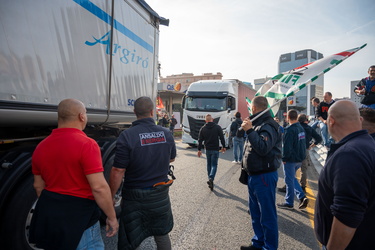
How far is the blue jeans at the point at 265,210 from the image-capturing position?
8.89 feet

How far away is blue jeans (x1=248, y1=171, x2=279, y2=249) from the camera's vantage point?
2711 millimetres

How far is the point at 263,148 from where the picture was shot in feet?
8.87

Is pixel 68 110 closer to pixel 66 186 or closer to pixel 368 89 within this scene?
pixel 66 186

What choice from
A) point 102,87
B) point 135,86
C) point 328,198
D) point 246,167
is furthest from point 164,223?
point 135,86

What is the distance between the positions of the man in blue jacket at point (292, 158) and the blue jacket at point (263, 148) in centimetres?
172

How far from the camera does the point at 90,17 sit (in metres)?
2.84

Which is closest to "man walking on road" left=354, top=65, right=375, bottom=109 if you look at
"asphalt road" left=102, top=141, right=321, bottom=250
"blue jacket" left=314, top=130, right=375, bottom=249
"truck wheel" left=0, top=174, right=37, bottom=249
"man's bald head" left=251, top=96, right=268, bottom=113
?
"asphalt road" left=102, top=141, right=321, bottom=250

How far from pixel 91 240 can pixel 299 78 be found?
138 inches

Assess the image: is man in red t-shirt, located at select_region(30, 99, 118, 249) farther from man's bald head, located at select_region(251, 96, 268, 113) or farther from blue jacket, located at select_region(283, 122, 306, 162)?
blue jacket, located at select_region(283, 122, 306, 162)

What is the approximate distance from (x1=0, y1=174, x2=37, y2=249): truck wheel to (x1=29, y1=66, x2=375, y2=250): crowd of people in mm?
436

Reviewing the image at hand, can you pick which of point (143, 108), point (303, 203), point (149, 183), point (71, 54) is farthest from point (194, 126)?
point (149, 183)

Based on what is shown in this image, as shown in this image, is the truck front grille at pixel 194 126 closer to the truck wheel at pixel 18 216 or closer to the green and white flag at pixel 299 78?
the green and white flag at pixel 299 78

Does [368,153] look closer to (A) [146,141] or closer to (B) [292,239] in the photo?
(A) [146,141]

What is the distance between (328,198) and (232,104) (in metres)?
10.5
